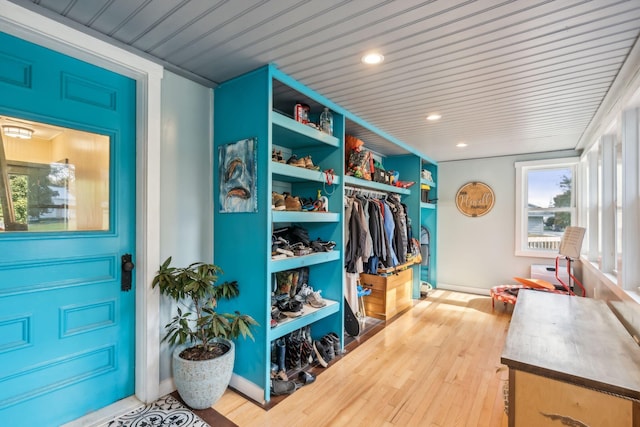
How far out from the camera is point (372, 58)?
75.1 inches

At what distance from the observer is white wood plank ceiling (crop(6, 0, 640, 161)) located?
146cm

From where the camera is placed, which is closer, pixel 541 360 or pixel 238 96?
pixel 541 360

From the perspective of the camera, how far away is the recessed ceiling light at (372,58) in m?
1.86

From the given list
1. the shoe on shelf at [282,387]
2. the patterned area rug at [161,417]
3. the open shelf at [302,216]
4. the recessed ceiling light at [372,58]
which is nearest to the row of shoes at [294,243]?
the open shelf at [302,216]

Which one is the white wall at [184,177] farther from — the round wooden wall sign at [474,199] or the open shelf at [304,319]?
the round wooden wall sign at [474,199]

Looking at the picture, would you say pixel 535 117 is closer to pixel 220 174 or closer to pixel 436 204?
pixel 436 204

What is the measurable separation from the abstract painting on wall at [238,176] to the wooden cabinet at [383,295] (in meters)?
2.20

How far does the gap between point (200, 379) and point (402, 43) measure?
241 centimetres

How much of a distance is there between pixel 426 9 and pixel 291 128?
1144 mm

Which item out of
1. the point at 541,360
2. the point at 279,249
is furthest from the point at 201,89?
the point at 541,360

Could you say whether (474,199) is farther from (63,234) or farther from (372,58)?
(63,234)

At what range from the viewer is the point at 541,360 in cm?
135

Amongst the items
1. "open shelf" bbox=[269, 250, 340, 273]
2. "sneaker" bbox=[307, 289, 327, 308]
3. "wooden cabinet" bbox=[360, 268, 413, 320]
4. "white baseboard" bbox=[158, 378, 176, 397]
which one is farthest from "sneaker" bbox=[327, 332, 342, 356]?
"white baseboard" bbox=[158, 378, 176, 397]

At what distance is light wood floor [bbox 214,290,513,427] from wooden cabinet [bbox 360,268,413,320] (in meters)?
0.30
